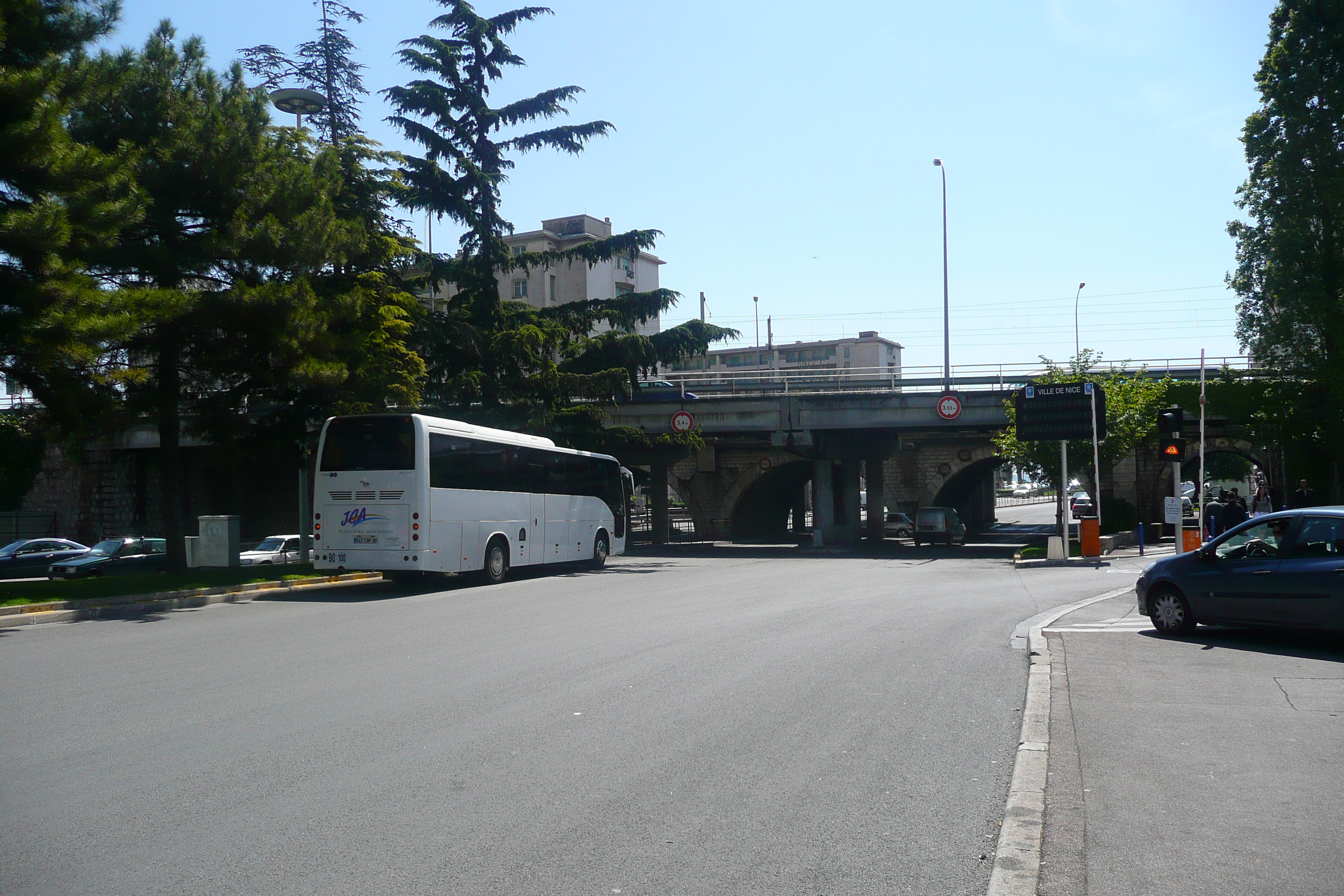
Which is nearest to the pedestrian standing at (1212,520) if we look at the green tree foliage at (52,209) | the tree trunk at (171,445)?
the tree trunk at (171,445)

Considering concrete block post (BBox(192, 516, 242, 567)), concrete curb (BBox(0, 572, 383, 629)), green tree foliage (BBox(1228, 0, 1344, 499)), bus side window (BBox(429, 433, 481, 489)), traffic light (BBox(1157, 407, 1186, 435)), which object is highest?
green tree foliage (BBox(1228, 0, 1344, 499))

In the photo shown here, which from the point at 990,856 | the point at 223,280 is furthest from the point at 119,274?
the point at 990,856

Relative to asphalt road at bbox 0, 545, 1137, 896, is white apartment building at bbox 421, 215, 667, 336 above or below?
above

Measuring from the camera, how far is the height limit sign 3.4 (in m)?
26.9

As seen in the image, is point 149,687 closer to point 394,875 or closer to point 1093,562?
point 394,875

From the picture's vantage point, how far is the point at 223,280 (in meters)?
20.5

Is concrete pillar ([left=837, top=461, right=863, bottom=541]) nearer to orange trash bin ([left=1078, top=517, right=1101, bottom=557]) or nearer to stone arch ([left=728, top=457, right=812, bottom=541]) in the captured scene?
stone arch ([left=728, top=457, right=812, bottom=541])

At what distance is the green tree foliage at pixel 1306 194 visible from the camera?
31.0 m

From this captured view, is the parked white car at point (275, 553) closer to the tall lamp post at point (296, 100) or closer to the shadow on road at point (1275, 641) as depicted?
the tall lamp post at point (296, 100)

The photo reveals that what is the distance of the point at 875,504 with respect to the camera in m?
51.6

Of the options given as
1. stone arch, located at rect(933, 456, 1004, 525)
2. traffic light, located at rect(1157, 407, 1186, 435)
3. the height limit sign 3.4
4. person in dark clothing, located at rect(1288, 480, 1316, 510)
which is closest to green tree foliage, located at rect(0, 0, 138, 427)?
traffic light, located at rect(1157, 407, 1186, 435)

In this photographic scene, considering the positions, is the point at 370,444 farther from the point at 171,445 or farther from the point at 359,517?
the point at 171,445

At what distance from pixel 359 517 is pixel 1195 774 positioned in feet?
51.7

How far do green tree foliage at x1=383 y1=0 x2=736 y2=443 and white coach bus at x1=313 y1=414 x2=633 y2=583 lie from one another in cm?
Answer: 713
